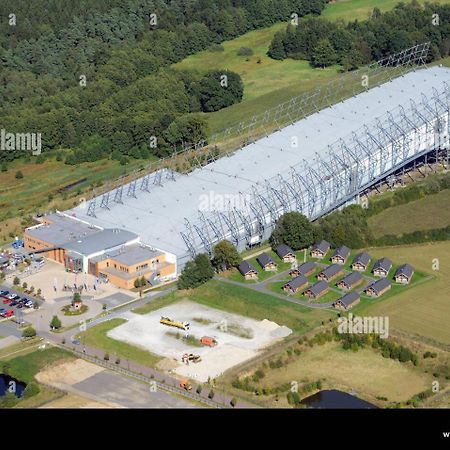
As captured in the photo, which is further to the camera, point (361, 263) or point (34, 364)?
point (361, 263)

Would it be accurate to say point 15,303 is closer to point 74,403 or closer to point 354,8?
point 74,403

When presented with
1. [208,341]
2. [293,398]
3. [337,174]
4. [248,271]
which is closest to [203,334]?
[208,341]

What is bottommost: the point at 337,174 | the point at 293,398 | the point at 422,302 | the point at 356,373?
the point at 293,398

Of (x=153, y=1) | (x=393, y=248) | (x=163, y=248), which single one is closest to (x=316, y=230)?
(x=393, y=248)

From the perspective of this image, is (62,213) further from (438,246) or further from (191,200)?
(438,246)

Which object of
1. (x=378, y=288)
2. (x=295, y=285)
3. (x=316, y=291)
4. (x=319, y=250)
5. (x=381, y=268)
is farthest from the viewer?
(x=319, y=250)

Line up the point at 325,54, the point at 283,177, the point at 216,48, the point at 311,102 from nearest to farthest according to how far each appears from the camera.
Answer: the point at 283,177
the point at 311,102
the point at 325,54
the point at 216,48

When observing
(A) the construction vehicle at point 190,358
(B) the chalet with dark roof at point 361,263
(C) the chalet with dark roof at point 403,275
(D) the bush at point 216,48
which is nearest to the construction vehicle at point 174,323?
(A) the construction vehicle at point 190,358
